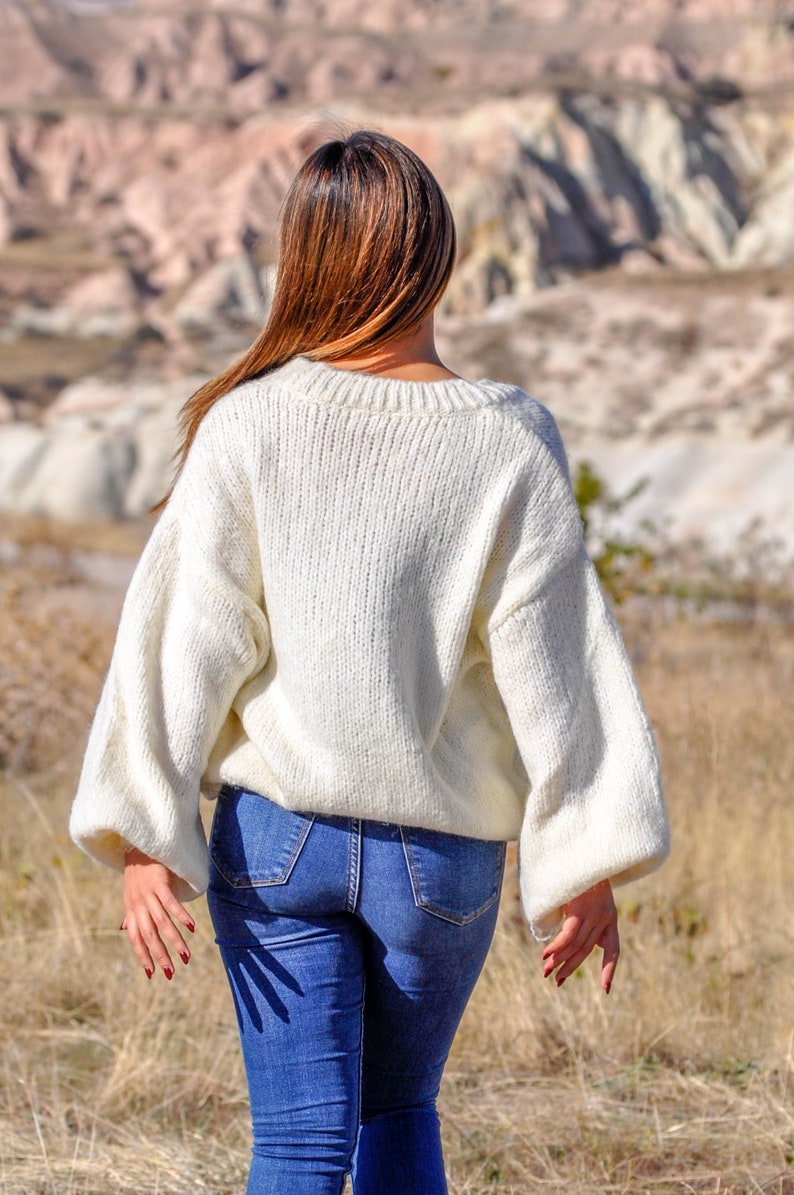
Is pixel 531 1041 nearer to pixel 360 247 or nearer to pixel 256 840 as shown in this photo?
pixel 256 840

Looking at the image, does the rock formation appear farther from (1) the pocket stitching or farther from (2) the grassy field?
(2) the grassy field

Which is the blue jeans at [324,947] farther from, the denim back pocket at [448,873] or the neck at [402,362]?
the neck at [402,362]

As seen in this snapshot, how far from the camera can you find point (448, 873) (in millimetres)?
1660

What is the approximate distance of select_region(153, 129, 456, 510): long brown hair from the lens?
1654mm

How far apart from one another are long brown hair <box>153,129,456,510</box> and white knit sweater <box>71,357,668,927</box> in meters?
0.09

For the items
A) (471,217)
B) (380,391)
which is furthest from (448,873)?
(471,217)

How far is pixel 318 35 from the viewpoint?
92.9m

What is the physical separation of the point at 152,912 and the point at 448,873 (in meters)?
0.38

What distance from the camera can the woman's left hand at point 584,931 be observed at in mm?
1707

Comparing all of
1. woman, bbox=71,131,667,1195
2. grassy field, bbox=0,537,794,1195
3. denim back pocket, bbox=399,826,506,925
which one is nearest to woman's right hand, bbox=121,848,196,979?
woman, bbox=71,131,667,1195

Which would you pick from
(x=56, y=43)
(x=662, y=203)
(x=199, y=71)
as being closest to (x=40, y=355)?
(x=662, y=203)

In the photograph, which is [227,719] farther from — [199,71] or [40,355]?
[199,71]

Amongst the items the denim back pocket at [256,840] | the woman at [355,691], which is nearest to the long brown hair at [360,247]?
the woman at [355,691]

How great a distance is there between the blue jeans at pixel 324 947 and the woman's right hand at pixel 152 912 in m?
0.06
